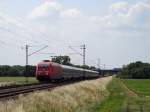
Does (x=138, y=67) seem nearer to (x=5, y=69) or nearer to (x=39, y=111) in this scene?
(x=5, y=69)

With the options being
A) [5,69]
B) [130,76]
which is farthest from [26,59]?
[130,76]

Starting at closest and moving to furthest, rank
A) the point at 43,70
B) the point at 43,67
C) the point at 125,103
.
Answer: the point at 125,103 < the point at 43,70 < the point at 43,67

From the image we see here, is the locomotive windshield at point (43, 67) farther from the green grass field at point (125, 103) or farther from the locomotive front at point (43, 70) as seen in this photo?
the green grass field at point (125, 103)

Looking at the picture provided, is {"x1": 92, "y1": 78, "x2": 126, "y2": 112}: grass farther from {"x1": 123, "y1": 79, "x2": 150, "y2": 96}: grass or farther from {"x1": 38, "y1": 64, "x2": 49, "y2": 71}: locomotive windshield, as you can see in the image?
{"x1": 38, "y1": 64, "x2": 49, "y2": 71}: locomotive windshield

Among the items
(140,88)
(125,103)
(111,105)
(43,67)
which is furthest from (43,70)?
(111,105)

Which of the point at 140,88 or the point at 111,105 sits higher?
the point at 140,88

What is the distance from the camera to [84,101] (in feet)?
92.3

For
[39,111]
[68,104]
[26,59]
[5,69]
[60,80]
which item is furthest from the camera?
[5,69]

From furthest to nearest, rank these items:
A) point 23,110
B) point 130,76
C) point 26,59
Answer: point 130,76 < point 26,59 < point 23,110

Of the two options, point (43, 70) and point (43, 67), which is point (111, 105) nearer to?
point (43, 70)

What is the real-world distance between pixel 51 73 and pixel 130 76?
431ft

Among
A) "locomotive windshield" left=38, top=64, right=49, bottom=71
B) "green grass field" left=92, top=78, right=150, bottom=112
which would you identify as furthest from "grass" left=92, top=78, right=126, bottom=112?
"locomotive windshield" left=38, top=64, right=49, bottom=71

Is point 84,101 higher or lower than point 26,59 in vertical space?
lower

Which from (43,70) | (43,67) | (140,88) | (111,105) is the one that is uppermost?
(43,67)
